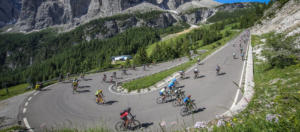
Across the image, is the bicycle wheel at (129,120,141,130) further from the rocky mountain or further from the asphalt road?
the rocky mountain

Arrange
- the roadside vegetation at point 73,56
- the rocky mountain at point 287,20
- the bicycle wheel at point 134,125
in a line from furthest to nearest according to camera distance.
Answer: the roadside vegetation at point 73,56 → the rocky mountain at point 287,20 → the bicycle wheel at point 134,125

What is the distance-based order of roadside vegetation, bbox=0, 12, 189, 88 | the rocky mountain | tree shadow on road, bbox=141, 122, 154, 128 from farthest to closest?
roadside vegetation, bbox=0, 12, 189, 88 < the rocky mountain < tree shadow on road, bbox=141, 122, 154, 128

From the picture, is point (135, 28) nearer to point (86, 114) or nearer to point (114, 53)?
point (114, 53)

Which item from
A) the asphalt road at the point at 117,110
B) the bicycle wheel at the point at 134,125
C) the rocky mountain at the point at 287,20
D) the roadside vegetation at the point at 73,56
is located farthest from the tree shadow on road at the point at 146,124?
the roadside vegetation at the point at 73,56

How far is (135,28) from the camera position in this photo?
631 ft

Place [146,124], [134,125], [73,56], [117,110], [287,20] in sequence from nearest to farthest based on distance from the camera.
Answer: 1. [134,125]
2. [146,124]
3. [117,110]
4. [287,20]
5. [73,56]

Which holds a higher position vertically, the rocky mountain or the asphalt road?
the rocky mountain

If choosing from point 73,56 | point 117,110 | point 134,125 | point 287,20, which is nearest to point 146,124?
point 134,125

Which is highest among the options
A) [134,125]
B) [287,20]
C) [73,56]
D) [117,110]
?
[287,20]

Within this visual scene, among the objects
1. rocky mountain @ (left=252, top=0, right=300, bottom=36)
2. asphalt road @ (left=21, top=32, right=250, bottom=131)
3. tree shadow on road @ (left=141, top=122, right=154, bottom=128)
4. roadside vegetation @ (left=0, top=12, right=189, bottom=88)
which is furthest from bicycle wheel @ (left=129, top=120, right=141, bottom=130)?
roadside vegetation @ (left=0, top=12, right=189, bottom=88)

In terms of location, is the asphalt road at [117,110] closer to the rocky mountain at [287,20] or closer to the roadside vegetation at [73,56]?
the rocky mountain at [287,20]

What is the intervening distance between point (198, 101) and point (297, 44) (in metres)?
7.56

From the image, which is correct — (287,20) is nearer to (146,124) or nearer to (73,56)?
(146,124)

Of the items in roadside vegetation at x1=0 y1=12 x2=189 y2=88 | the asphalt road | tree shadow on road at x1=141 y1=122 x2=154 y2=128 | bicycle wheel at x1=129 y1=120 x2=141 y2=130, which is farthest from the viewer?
roadside vegetation at x1=0 y1=12 x2=189 y2=88
